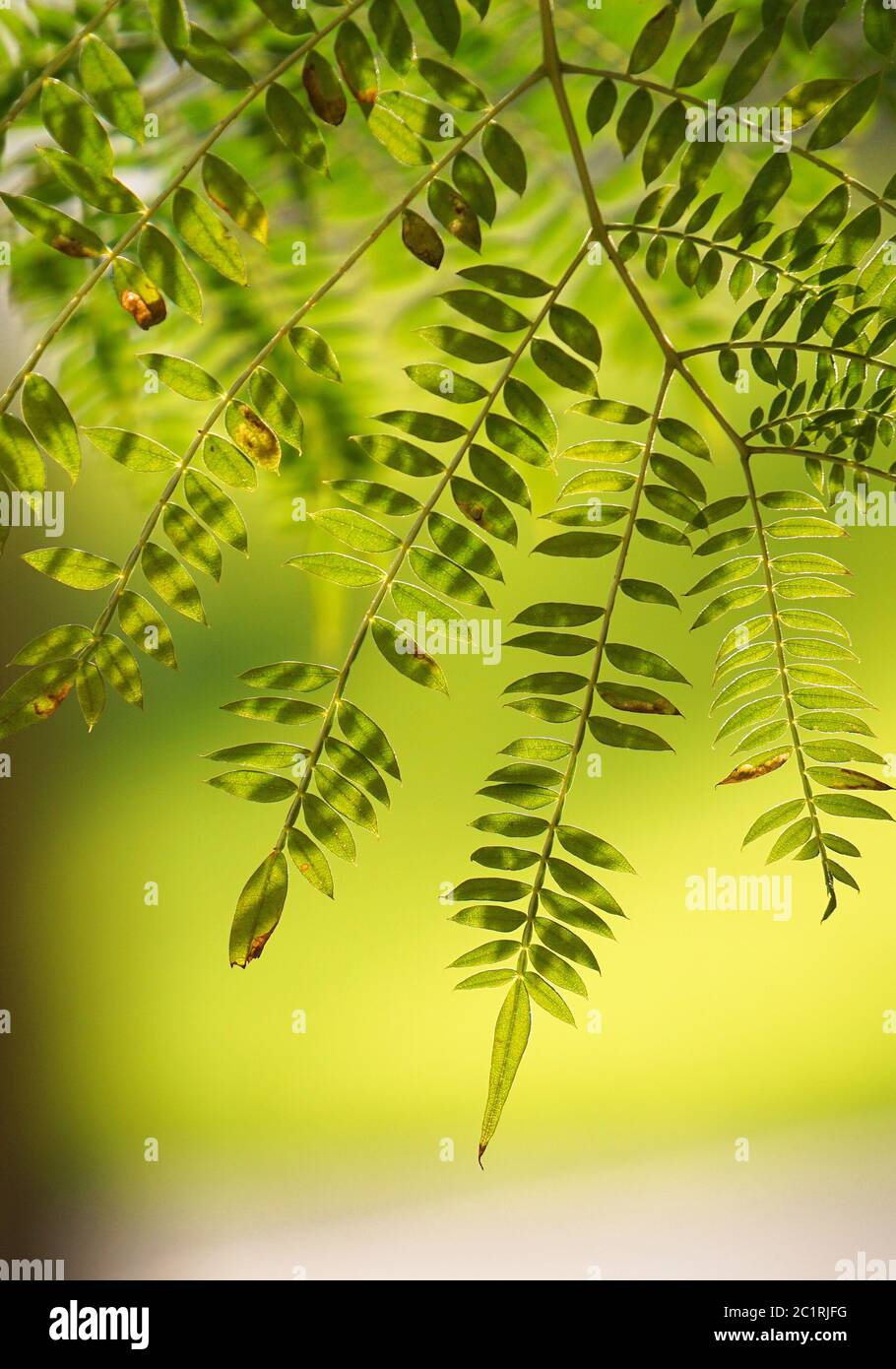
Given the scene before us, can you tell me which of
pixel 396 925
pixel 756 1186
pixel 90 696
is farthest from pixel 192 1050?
pixel 90 696

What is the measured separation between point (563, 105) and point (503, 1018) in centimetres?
41

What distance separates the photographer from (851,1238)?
1.13 m

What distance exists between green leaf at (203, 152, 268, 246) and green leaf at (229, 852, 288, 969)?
0.26 meters

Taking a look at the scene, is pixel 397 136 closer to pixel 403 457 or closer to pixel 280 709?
pixel 403 457

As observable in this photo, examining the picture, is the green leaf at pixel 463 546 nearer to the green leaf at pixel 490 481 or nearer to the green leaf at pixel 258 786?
the green leaf at pixel 490 481

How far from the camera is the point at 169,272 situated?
1.25ft

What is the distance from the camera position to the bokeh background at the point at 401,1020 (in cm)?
115

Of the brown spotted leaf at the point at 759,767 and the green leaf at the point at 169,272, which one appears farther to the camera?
the brown spotted leaf at the point at 759,767

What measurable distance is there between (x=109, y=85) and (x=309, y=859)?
311 millimetres

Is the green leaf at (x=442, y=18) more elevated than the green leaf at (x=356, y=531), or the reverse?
the green leaf at (x=442, y=18)
